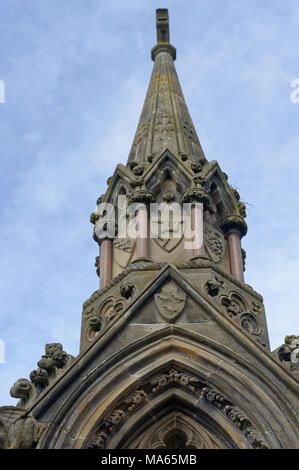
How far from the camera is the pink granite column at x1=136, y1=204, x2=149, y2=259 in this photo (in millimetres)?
16281

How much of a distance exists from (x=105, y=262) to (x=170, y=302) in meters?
3.11

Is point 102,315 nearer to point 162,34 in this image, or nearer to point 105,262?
point 105,262

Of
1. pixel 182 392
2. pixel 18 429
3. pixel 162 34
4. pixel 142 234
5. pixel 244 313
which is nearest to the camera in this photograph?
pixel 18 429

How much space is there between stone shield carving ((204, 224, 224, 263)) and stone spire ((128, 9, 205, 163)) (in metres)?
1.58

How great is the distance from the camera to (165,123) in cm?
1980

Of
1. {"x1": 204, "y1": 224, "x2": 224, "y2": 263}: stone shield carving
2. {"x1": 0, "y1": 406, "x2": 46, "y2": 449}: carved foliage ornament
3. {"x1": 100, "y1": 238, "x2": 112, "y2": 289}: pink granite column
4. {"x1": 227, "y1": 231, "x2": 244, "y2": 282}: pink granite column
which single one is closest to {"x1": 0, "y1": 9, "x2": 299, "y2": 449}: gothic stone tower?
{"x1": 0, "y1": 406, "x2": 46, "y2": 449}: carved foliage ornament

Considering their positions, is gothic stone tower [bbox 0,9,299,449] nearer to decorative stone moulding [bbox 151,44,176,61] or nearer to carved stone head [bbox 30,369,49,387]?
carved stone head [bbox 30,369,49,387]

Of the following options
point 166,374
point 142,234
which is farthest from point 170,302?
point 142,234

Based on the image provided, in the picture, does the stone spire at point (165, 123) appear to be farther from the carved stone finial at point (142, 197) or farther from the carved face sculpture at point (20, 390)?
the carved face sculpture at point (20, 390)

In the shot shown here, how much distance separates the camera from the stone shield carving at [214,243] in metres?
16.9

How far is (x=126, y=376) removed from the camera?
13.4 metres
